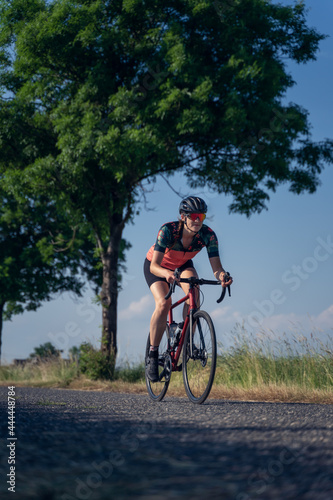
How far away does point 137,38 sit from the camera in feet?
46.2

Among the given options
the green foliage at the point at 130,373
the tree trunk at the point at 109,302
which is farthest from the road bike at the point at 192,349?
the tree trunk at the point at 109,302

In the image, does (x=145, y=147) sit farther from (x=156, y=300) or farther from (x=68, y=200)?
(x=156, y=300)

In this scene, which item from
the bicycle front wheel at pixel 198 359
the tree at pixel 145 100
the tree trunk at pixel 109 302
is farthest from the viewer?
the tree trunk at pixel 109 302

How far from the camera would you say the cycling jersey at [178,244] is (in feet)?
19.9

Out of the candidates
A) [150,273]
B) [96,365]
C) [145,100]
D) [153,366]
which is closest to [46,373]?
[96,365]

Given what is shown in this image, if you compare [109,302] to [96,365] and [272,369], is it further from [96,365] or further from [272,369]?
[272,369]

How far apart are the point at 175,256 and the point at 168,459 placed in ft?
12.9

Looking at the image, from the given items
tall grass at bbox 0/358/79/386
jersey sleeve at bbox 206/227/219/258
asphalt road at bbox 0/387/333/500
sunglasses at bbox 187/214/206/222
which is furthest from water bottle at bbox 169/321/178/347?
tall grass at bbox 0/358/79/386

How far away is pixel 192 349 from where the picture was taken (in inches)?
234

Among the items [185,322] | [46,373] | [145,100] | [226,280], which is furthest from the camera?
Result: [46,373]

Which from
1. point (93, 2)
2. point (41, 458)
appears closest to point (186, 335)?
point (41, 458)

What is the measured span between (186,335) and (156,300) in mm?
608

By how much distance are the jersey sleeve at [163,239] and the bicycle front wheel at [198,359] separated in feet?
2.77

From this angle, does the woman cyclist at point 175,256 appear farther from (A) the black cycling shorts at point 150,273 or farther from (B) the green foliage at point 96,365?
(B) the green foliage at point 96,365
